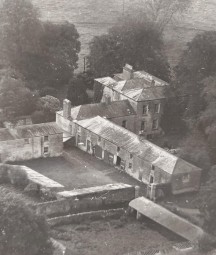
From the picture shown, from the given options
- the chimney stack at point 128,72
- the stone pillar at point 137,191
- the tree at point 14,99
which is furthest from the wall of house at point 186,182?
the tree at point 14,99

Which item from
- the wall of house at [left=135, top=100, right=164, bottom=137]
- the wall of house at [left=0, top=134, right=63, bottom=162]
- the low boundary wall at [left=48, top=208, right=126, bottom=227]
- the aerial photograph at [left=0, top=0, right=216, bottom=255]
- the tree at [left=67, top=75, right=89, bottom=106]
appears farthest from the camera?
the tree at [left=67, top=75, right=89, bottom=106]

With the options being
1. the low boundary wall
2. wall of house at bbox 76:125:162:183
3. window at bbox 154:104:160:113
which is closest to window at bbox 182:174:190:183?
wall of house at bbox 76:125:162:183

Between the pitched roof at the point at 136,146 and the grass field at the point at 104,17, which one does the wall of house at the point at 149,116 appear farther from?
the grass field at the point at 104,17

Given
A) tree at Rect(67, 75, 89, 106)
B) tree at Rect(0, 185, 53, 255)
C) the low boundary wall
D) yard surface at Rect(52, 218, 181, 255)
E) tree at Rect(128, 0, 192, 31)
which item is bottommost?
yard surface at Rect(52, 218, 181, 255)

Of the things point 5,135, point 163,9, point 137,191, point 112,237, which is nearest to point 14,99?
point 5,135

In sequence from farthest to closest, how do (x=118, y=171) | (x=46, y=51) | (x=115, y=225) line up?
(x=46, y=51) → (x=118, y=171) → (x=115, y=225)

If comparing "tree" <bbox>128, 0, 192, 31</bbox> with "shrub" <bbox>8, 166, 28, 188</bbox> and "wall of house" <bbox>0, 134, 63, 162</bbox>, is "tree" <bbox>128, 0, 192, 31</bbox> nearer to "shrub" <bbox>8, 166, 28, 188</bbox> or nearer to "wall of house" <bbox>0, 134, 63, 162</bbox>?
"wall of house" <bbox>0, 134, 63, 162</bbox>

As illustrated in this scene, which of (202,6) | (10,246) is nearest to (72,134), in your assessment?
(10,246)

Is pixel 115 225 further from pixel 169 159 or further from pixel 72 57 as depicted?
pixel 72 57
